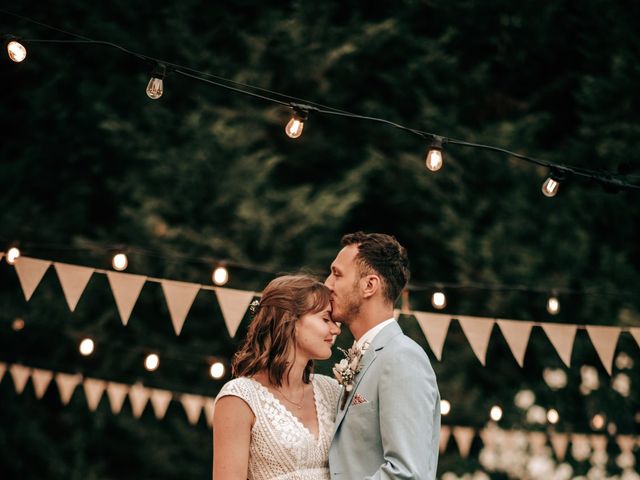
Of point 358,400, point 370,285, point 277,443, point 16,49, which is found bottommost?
point 277,443

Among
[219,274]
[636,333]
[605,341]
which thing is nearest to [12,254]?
[219,274]

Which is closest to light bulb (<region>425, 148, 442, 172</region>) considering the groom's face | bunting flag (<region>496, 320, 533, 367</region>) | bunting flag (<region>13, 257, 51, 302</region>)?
the groom's face

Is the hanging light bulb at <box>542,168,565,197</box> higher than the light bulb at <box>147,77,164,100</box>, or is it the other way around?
the light bulb at <box>147,77,164,100</box>

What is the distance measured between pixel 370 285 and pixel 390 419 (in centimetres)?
59

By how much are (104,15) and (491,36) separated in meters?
4.85

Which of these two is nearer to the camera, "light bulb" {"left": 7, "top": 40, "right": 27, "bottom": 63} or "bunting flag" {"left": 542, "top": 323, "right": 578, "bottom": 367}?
"light bulb" {"left": 7, "top": 40, "right": 27, "bottom": 63}

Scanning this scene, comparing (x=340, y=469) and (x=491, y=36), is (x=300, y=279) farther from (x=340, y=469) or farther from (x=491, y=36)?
(x=491, y=36)

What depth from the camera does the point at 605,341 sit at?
5.36 m

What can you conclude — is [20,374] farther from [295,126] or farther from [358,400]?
[358,400]

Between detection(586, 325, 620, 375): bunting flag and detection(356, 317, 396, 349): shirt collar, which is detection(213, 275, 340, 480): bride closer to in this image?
detection(356, 317, 396, 349): shirt collar

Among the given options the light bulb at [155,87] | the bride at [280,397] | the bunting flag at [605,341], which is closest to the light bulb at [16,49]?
the light bulb at [155,87]

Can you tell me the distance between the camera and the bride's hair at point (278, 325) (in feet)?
10.4

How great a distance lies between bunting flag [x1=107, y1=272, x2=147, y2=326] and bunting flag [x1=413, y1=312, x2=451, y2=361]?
1.79 meters

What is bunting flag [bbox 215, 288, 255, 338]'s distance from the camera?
5.23m
